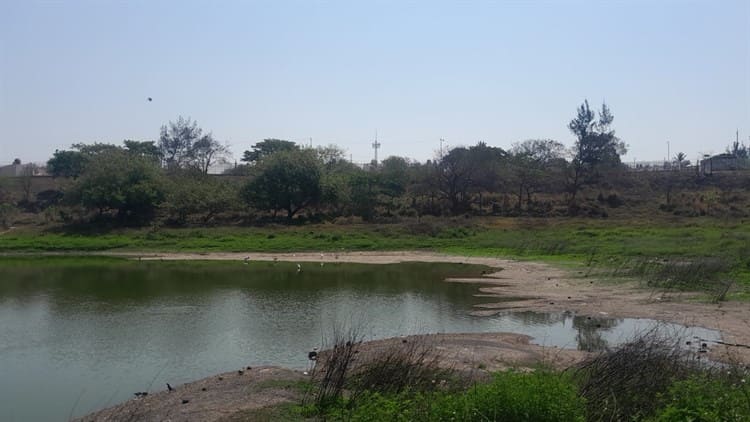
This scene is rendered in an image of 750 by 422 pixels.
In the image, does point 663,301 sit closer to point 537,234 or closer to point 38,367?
point 38,367

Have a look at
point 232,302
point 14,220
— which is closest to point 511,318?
point 232,302

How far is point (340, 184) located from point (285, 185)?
555cm

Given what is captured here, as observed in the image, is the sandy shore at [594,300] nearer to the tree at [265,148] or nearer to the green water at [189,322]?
the green water at [189,322]

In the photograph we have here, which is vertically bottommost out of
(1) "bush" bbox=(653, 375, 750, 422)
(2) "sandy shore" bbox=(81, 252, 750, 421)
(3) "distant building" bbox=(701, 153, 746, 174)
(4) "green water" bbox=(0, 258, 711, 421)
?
(4) "green water" bbox=(0, 258, 711, 421)

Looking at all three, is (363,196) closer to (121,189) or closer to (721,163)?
(121,189)

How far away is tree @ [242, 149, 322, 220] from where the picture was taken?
6191 centimetres

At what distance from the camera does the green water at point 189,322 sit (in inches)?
666

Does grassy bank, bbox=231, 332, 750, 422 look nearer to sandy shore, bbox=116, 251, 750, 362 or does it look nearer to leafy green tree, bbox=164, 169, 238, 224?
sandy shore, bbox=116, 251, 750, 362

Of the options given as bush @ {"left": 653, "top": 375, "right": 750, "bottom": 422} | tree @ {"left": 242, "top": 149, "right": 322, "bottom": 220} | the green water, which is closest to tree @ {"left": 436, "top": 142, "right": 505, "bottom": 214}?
tree @ {"left": 242, "top": 149, "right": 322, "bottom": 220}

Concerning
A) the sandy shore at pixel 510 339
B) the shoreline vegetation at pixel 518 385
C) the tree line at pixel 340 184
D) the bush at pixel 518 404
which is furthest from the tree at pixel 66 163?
the bush at pixel 518 404

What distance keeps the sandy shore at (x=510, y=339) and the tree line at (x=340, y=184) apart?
26148 mm

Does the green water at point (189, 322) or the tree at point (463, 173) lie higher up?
the tree at point (463, 173)

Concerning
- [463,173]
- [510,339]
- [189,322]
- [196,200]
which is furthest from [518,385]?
[463,173]

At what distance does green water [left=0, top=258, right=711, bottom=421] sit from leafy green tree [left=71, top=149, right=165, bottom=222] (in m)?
19.2
